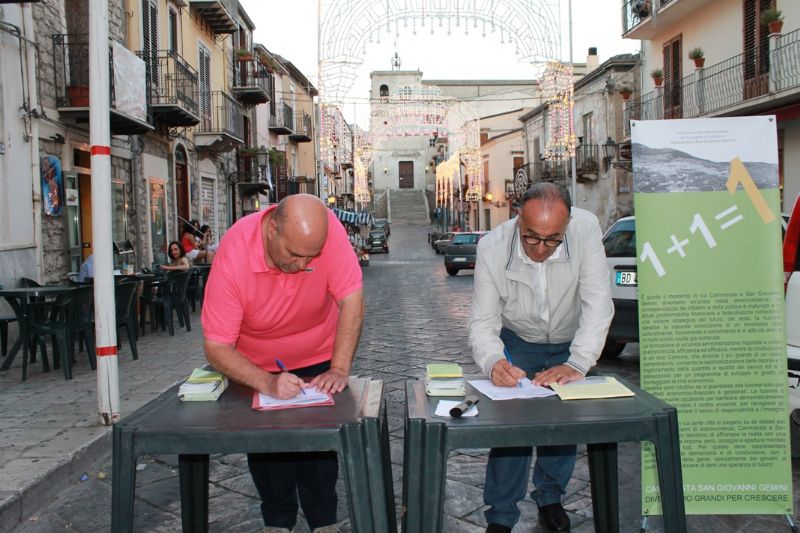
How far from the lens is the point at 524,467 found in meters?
3.27

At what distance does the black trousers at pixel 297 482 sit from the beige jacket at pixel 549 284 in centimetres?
75

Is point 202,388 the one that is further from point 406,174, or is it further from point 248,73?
point 406,174

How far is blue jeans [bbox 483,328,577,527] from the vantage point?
3.27m

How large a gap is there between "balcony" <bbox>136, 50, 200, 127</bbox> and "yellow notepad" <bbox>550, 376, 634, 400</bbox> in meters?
13.4

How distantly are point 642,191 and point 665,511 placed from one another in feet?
4.97

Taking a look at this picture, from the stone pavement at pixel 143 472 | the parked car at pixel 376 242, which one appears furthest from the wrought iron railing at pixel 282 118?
the stone pavement at pixel 143 472

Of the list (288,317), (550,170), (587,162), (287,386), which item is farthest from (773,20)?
(550,170)

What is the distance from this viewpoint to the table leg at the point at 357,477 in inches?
89.7

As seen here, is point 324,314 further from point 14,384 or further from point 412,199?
point 412,199

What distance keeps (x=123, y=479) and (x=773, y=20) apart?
15.2 m

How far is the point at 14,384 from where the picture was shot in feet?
22.2

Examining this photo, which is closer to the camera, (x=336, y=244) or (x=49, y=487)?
(x=336, y=244)

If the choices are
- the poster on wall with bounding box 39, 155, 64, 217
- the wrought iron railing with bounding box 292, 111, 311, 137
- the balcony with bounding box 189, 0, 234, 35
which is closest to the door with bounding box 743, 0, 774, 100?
the balcony with bounding box 189, 0, 234, 35

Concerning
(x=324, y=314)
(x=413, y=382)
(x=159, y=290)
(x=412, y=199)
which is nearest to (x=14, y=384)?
(x=159, y=290)
